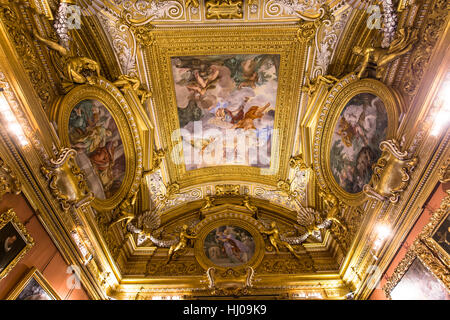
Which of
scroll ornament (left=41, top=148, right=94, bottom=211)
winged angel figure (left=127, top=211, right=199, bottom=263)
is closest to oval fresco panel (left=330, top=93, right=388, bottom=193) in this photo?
winged angel figure (left=127, top=211, right=199, bottom=263)

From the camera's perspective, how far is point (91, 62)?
24.5 feet

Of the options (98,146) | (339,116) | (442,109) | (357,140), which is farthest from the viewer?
(339,116)

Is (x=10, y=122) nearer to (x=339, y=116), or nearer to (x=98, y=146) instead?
(x=98, y=146)

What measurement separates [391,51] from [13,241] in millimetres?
9234

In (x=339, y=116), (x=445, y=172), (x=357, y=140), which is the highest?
(x=445, y=172)

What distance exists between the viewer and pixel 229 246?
1101 cm

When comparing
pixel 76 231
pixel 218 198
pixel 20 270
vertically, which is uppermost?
pixel 20 270

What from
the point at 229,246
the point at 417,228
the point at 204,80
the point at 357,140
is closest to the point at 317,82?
the point at 357,140

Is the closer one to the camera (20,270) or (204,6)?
(20,270)

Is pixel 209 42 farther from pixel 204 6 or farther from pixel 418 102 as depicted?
pixel 418 102

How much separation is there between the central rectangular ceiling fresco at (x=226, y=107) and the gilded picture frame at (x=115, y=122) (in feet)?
6.93

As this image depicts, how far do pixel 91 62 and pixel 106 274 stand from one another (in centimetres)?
646

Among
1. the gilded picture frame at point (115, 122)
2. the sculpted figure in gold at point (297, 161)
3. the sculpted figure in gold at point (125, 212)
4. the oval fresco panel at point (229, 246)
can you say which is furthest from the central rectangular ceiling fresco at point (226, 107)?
the sculpted figure in gold at point (125, 212)

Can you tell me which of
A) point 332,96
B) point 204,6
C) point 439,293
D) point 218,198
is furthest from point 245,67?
point 439,293
